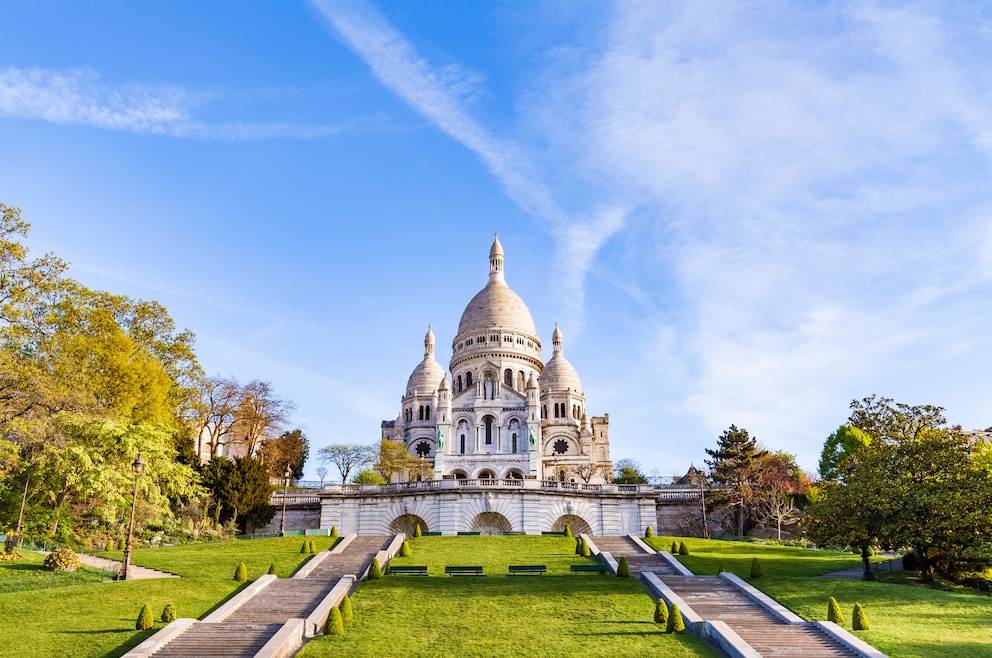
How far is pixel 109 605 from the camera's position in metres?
26.3

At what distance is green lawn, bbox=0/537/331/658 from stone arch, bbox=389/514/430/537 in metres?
15.2

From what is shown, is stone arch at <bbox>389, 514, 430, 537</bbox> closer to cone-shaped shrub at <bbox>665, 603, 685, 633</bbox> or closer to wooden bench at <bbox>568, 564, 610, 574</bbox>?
wooden bench at <bbox>568, 564, 610, 574</bbox>

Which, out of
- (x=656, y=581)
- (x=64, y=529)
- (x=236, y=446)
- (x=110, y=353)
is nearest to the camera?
(x=656, y=581)

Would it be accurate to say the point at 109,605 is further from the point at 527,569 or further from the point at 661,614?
the point at 661,614

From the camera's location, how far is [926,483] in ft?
112

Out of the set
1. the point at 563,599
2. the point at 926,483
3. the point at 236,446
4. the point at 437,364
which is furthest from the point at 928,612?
the point at 437,364

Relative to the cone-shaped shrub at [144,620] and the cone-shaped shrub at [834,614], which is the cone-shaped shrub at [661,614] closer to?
the cone-shaped shrub at [834,614]

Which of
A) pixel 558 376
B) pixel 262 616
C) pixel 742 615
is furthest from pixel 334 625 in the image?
pixel 558 376

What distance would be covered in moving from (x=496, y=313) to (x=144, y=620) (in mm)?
73808

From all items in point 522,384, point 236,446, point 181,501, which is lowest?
point 181,501

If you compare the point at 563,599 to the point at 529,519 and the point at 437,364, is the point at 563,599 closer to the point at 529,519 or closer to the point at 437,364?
the point at 529,519

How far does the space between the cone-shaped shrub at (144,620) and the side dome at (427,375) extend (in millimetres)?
69749

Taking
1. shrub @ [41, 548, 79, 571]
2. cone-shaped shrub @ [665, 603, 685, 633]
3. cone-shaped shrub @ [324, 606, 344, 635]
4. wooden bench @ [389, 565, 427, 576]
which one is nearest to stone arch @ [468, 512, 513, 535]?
wooden bench @ [389, 565, 427, 576]

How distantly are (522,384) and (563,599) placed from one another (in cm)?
6467
